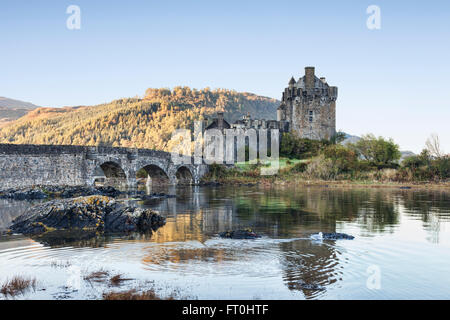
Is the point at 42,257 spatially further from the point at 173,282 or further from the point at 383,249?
the point at 383,249

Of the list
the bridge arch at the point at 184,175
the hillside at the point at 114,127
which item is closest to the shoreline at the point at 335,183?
the bridge arch at the point at 184,175

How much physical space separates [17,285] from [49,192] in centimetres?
2820

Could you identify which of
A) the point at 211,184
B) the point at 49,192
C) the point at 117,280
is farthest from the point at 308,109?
the point at 117,280

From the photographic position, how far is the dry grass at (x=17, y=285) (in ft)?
30.8

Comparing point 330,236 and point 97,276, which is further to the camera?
point 330,236

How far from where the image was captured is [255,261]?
1238 cm

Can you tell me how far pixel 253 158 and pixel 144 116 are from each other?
270 feet

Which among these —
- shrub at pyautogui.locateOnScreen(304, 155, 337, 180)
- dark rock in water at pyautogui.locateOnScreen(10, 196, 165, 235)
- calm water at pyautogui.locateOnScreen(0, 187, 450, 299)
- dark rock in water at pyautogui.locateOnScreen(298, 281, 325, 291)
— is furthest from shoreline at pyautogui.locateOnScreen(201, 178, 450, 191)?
dark rock in water at pyautogui.locateOnScreen(298, 281, 325, 291)

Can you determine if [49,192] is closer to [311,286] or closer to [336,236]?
[336,236]

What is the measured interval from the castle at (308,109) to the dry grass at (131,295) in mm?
69084

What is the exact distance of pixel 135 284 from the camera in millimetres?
10031

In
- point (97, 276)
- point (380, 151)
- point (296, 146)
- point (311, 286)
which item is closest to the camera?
point (311, 286)

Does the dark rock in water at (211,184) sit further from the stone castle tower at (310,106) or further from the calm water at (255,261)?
the calm water at (255,261)

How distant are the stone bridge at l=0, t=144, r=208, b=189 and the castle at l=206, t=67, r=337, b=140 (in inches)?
1235
